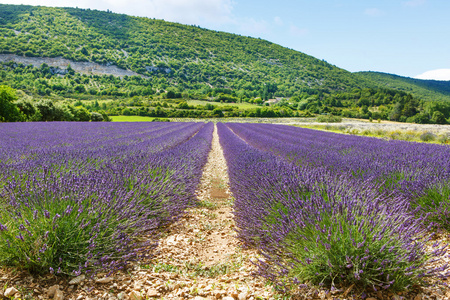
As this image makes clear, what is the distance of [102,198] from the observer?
2.34 meters

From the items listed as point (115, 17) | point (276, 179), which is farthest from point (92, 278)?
point (115, 17)

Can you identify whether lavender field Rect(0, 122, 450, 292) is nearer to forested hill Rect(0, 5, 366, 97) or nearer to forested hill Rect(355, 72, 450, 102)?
forested hill Rect(0, 5, 366, 97)

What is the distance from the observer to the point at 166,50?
393 ft

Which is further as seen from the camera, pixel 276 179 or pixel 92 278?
pixel 276 179

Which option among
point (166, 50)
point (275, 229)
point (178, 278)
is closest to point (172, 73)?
point (166, 50)

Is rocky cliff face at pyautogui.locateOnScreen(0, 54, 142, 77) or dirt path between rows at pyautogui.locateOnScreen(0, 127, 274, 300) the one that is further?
rocky cliff face at pyautogui.locateOnScreen(0, 54, 142, 77)

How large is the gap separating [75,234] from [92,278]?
35cm

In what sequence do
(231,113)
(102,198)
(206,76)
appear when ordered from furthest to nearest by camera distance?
(206,76)
(231,113)
(102,198)

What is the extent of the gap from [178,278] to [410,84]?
445ft

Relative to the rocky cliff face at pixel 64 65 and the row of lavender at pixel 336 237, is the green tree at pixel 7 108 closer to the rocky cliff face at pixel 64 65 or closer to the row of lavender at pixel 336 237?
the row of lavender at pixel 336 237

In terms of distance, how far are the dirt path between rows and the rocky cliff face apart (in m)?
98.5

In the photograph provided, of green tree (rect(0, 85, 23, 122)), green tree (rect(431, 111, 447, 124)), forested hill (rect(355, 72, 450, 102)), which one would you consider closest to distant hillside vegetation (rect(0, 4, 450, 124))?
green tree (rect(431, 111, 447, 124))

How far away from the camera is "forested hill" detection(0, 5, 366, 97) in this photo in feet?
324

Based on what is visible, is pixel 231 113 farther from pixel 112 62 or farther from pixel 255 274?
pixel 112 62
